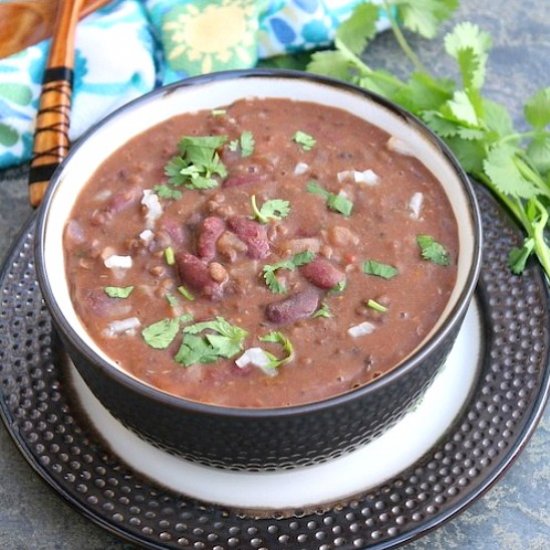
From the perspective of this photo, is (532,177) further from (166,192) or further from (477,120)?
(166,192)

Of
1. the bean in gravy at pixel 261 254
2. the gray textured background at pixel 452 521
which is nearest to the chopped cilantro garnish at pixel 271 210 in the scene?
the bean in gravy at pixel 261 254

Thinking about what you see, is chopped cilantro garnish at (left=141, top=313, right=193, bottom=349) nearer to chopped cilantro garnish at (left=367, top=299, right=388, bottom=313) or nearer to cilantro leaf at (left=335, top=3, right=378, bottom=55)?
chopped cilantro garnish at (left=367, top=299, right=388, bottom=313)

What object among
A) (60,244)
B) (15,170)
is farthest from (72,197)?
(15,170)

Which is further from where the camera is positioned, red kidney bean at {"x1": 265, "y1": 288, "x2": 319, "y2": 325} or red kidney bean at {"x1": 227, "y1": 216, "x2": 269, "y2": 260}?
red kidney bean at {"x1": 227, "y1": 216, "x2": 269, "y2": 260}

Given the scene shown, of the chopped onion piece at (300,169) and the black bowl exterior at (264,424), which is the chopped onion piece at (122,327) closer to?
the black bowl exterior at (264,424)

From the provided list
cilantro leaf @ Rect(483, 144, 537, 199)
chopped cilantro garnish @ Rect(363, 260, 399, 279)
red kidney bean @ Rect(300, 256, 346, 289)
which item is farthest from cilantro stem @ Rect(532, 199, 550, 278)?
red kidney bean @ Rect(300, 256, 346, 289)

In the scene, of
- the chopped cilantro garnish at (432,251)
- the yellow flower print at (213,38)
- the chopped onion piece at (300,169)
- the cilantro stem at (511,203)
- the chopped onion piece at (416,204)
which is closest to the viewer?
the chopped cilantro garnish at (432,251)
